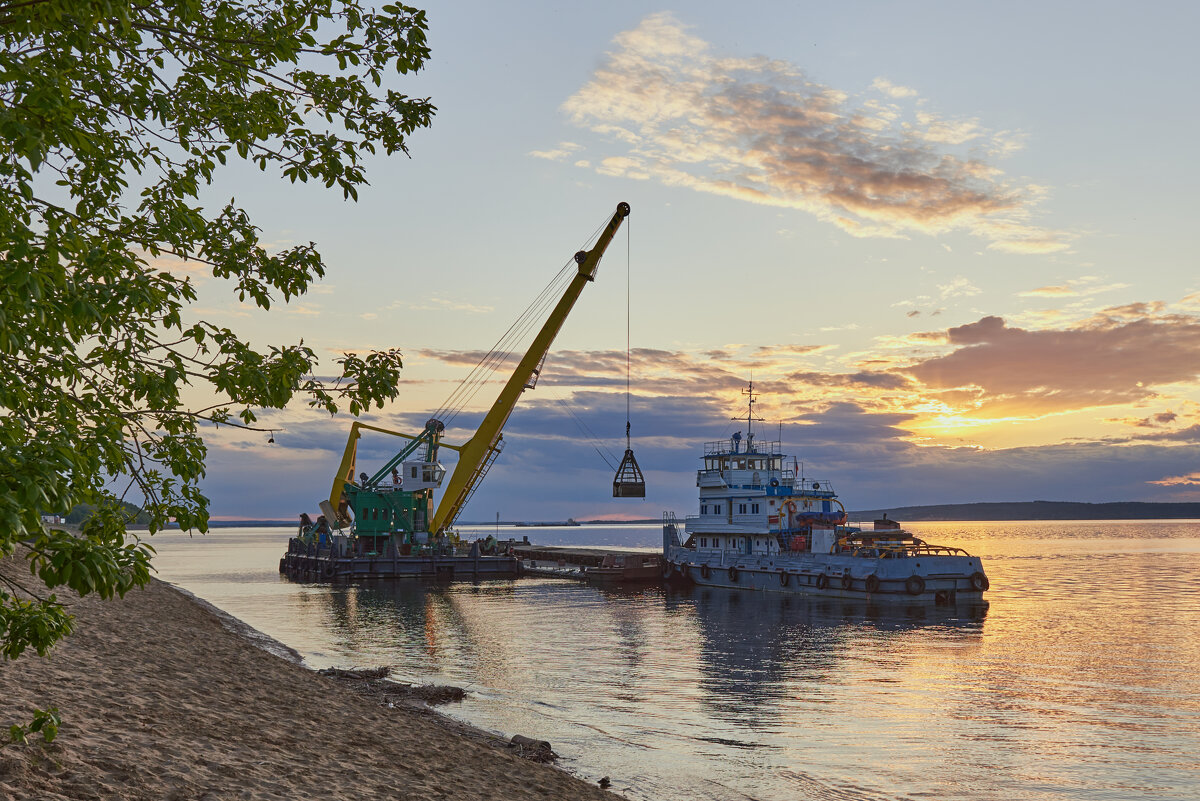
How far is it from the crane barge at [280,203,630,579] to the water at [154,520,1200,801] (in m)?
14.6

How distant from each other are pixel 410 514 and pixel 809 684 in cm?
5396

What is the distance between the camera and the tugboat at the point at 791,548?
50.0 m

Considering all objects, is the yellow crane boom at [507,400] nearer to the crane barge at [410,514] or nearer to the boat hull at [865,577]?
the crane barge at [410,514]

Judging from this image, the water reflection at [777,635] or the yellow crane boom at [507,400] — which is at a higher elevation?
the yellow crane boom at [507,400]

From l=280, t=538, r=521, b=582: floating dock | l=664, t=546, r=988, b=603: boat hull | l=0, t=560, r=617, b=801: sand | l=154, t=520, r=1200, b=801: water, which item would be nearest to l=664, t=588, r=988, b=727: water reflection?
l=154, t=520, r=1200, b=801: water

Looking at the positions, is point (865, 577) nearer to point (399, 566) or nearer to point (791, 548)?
point (791, 548)

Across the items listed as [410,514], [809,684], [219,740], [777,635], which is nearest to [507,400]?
[410,514]

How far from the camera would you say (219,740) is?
11219 millimetres

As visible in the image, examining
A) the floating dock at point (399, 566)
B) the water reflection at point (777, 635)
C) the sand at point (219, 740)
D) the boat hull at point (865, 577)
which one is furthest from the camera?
the floating dock at point (399, 566)

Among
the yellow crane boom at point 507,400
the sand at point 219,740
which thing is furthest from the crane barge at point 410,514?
the sand at point 219,740

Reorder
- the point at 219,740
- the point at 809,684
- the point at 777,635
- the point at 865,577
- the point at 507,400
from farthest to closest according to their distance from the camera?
the point at 507,400 < the point at 865,577 < the point at 777,635 < the point at 809,684 < the point at 219,740

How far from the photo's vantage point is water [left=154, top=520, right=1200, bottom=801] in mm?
17438

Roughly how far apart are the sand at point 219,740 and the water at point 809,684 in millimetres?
3702

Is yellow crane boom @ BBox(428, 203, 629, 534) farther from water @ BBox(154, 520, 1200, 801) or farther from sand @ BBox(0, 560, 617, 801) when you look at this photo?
sand @ BBox(0, 560, 617, 801)
